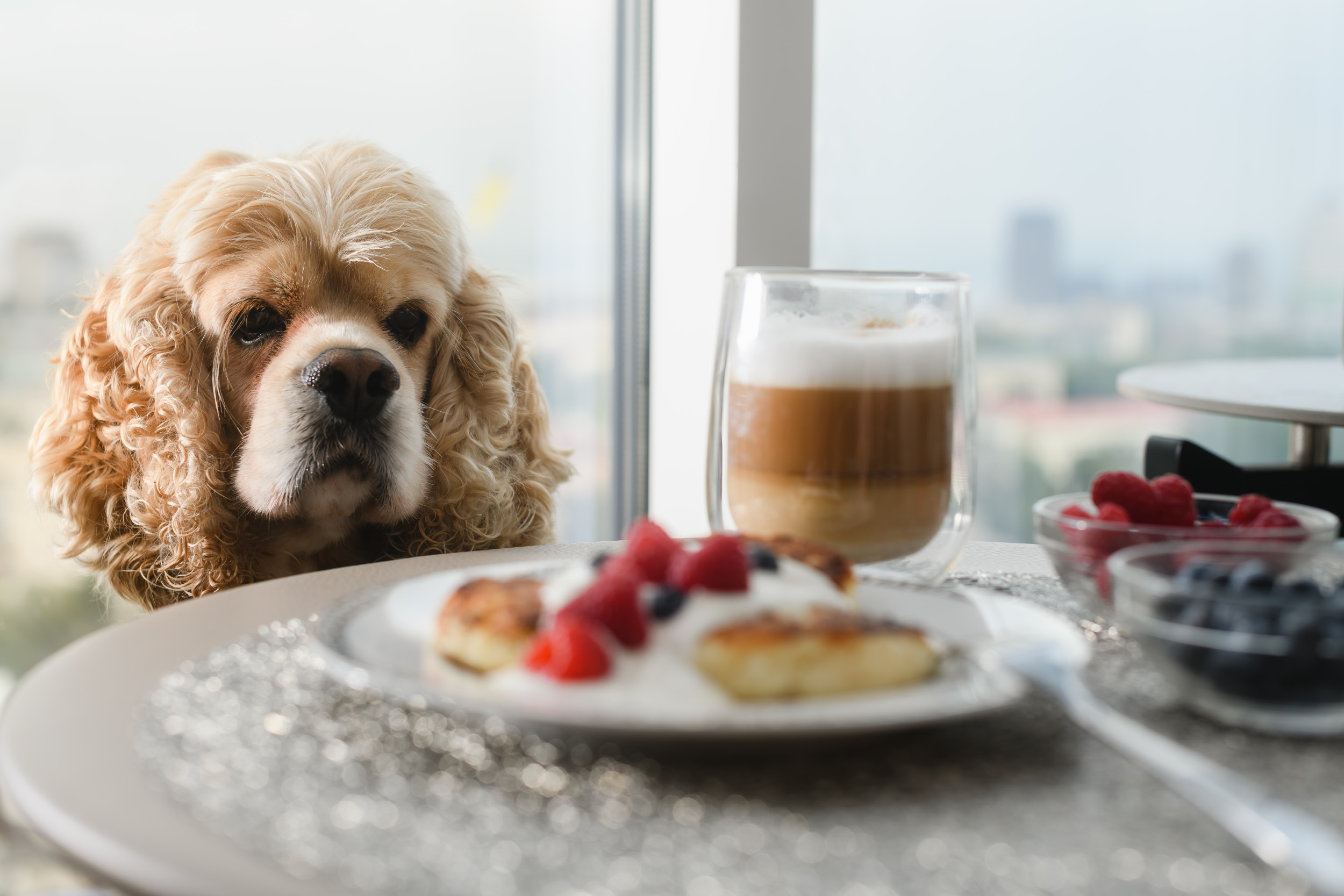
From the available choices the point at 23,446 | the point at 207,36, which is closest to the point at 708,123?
the point at 207,36

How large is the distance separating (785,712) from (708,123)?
2009mm

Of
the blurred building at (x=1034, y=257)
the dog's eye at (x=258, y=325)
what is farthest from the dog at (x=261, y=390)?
the blurred building at (x=1034, y=257)

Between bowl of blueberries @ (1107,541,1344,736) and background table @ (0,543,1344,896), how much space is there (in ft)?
0.05

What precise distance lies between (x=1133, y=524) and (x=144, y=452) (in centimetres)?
95

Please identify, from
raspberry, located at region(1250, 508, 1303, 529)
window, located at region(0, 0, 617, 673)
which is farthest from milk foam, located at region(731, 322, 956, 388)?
window, located at region(0, 0, 617, 673)

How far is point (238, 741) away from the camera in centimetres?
51

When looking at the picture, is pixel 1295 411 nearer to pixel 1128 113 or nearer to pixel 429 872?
pixel 429 872

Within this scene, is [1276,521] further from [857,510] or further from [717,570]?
[717,570]

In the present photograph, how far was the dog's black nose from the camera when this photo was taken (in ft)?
3.52

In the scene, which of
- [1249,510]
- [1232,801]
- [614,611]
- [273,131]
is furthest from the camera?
[273,131]

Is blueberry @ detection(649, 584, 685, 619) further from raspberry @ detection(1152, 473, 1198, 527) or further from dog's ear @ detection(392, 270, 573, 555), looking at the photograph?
dog's ear @ detection(392, 270, 573, 555)

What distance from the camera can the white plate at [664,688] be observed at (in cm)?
44

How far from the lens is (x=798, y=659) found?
0.49m

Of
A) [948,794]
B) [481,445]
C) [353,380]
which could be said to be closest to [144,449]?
[353,380]
